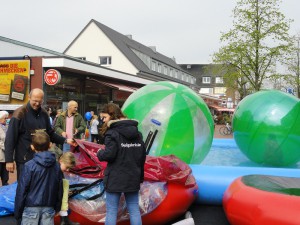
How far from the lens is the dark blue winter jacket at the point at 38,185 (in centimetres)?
368

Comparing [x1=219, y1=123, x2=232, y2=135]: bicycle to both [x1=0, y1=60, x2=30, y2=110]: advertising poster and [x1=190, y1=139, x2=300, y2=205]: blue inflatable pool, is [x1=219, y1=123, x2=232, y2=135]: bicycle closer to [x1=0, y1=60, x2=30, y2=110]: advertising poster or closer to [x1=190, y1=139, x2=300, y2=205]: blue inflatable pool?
[x1=0, y1=60, x2=30, y2=110]: advertising poster

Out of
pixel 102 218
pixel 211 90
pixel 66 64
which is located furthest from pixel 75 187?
pixel 211 90

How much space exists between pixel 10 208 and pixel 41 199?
203 cm

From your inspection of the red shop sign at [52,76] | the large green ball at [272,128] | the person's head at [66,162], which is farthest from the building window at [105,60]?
the person's head at [66,162]

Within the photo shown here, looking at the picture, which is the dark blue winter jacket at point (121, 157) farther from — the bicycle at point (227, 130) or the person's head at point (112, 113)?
the bicycle at point (227, 130)

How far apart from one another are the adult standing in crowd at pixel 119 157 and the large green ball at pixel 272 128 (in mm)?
3470

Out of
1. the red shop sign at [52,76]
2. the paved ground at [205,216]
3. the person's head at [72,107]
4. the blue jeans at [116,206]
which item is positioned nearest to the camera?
the blue jeans at [116,206]

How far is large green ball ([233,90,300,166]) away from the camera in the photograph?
6.72 meters

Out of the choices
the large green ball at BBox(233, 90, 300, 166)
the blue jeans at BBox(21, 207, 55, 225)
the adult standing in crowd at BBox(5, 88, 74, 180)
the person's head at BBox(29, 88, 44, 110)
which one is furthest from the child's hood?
the large green ball at BBox(233, 90, 300, 166)

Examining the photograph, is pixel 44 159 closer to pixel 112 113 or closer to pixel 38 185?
pixel 38 185

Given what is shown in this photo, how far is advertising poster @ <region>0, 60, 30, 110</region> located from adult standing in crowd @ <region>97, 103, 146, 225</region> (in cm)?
→ 1336

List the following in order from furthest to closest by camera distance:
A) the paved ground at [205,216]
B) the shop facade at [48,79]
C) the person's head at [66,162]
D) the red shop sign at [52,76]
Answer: the shop facade at [48,79]
the red shop sign at [52,76]
the paved ground at [205,216]
the person's head at [66,162]

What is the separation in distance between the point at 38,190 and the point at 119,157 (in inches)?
33.6

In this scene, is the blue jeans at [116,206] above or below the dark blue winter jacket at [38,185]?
below
